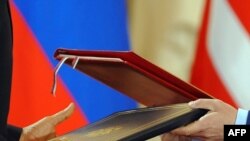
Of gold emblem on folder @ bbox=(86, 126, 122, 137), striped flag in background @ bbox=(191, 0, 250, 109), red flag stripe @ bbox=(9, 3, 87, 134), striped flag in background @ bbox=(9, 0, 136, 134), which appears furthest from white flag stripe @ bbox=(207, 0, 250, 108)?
gold emblem on folder @ bbox=(86, 126, 122, 137)

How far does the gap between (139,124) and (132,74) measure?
8 centimetres

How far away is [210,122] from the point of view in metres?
0.91

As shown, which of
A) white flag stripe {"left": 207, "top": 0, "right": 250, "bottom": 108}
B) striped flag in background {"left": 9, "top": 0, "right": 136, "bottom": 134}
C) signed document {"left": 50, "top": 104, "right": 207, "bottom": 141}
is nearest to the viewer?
signed document {"left": 50, "top": 104, "right": 207, "bottom": 141}

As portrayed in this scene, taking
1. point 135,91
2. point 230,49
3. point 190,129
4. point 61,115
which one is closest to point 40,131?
point 61,115

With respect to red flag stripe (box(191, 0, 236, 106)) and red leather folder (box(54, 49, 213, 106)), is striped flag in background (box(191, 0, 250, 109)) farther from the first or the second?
red leather folder (box(54, 49, 213, 106))

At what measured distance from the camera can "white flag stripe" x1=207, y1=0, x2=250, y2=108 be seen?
1424mm

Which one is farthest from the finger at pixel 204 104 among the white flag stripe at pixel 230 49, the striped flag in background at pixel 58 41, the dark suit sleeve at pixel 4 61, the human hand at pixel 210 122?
the striped flag in background at pixel 58 41

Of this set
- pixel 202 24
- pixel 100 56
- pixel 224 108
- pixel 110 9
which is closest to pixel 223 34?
pixel 202 24

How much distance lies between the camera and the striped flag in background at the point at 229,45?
142cm

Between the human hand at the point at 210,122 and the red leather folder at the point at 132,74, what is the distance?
0.09ft

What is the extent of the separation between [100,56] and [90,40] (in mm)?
717

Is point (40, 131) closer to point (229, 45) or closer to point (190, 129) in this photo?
point (190, 129)

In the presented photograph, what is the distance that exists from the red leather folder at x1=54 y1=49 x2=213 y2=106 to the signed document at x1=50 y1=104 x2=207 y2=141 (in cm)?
3

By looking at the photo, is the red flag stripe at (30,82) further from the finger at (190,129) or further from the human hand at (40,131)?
the finger at (190,129)
